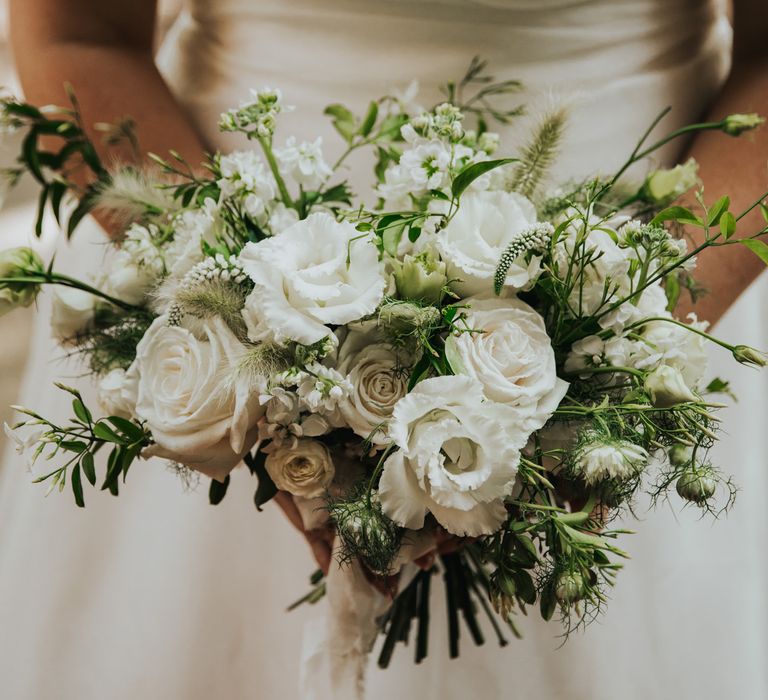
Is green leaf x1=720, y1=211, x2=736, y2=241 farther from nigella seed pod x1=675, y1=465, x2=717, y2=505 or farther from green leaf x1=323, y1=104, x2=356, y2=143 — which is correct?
green leaf x1=323, y1=104, x2=356, y2=143

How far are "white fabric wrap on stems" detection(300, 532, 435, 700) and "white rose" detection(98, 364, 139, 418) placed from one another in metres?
0.26

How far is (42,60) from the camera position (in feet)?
3.73

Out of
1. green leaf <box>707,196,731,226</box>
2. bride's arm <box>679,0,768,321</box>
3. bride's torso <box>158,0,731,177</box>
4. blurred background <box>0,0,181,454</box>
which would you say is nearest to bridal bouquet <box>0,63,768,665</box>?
green leaf <box>707,196,731,226</box>

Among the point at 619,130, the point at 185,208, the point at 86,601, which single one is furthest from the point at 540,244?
the point at 86,601

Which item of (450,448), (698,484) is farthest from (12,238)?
(698,484)

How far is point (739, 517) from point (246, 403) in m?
0.76

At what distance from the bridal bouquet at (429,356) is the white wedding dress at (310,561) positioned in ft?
1.24

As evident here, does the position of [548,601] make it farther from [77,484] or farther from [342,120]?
[342,120]

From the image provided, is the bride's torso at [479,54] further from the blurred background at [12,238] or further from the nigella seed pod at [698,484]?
the blurred background at [12,238]

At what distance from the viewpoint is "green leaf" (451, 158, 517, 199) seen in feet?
2.10

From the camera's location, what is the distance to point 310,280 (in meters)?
0.62

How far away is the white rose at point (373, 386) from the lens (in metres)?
0.65

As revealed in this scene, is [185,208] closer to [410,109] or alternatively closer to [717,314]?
[410,109]

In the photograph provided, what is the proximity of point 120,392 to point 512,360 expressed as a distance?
0.37 meters
